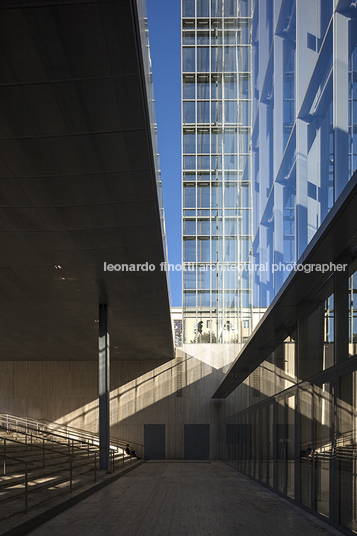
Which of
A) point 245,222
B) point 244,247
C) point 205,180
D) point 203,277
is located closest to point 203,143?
point 205,180

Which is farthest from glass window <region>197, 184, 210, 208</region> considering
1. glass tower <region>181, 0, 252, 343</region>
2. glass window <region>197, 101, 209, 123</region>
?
glass window <region>197, 101, 209, 123</region>

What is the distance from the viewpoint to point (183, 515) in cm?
927

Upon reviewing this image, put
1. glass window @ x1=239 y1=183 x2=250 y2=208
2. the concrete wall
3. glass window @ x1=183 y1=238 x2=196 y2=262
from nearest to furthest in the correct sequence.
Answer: glass window @ x1=239 y1=183 x2=250 y2=208, the concrete wall, glass window @ x1=183 y1=238 x2=196 y2=262

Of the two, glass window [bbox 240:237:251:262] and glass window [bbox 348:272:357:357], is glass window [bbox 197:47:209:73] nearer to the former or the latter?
glass window [bbox 240:237:251:262]

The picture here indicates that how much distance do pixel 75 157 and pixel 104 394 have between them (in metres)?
12.2

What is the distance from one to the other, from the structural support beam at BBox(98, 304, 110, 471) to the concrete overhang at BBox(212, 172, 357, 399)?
514 cm

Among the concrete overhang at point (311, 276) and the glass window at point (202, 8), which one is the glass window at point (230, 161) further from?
the glass window at point (202, 8)

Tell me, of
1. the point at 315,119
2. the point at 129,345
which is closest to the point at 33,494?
the point at 315,119

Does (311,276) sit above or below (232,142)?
below

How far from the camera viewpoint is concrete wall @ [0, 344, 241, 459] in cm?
3206

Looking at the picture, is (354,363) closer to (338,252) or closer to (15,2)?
(338,252)

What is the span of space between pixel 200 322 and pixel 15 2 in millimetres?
32417

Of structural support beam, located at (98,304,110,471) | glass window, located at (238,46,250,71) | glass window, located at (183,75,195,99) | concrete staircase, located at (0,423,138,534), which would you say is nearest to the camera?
concrete staircase, located at (0,423,138,534)

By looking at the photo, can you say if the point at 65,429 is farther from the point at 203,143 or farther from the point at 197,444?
the point at 203,143
